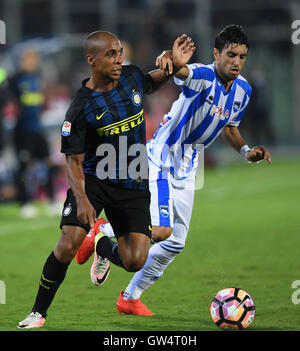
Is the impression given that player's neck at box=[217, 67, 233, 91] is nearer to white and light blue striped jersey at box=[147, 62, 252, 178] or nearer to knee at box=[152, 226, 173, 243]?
white and light blue striped jersey at box=[147, 62, 252, 178]

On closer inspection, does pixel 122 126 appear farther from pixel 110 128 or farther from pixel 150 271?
pixel 150 271

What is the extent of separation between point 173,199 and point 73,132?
1301mm

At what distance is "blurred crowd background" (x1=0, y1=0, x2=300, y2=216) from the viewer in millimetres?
19812

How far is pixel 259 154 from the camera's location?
6996 millimetres

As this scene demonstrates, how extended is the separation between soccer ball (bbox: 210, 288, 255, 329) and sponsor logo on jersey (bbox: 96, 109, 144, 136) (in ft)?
4.66

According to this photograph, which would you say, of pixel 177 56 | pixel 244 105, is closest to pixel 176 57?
pixel 177 56

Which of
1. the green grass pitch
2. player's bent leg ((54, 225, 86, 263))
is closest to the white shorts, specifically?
the green grass pitch

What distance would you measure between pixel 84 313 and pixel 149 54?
13.3 m

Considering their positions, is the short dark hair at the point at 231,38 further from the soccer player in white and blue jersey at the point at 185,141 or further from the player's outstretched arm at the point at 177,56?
the player's outstretched arm at the point at 177,56
